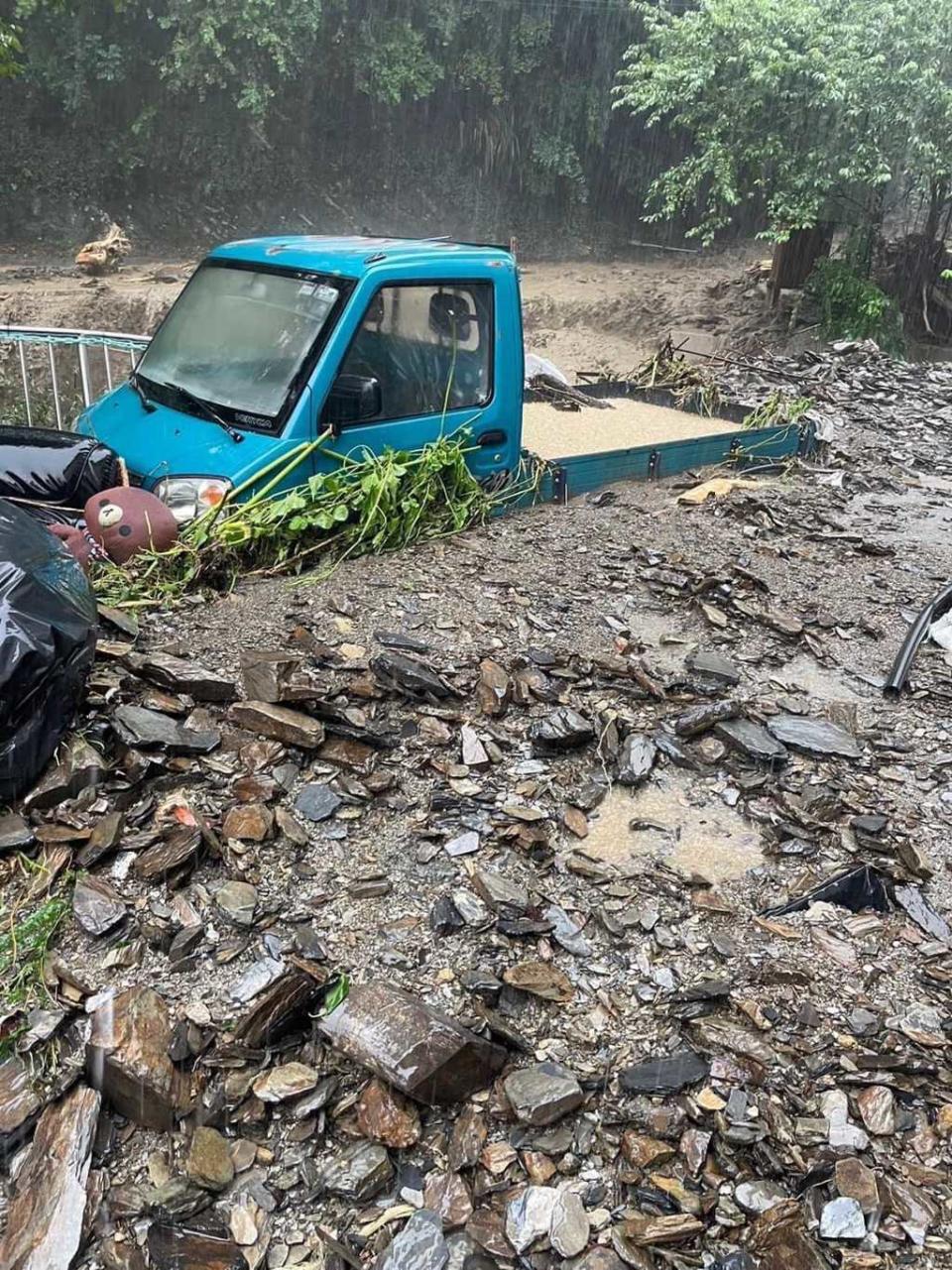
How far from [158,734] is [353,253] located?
130 inches

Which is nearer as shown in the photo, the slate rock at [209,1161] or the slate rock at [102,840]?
the slate rock at [209,1161]

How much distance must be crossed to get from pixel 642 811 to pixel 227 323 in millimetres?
3677

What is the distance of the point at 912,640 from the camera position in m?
5.29

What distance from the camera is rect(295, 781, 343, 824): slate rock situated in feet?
11.6

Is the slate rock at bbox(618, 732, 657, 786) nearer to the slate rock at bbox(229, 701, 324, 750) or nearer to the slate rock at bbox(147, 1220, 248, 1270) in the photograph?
the slate rock at bbox(229, 701, 324, 750)

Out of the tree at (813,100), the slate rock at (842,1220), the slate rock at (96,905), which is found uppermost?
the tree at (813,100)

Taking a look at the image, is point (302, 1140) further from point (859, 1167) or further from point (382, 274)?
point (382, 274)

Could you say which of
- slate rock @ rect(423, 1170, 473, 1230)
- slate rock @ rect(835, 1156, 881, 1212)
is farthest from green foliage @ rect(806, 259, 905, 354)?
slate rock @ rect(423, 1170, 473, 1230)

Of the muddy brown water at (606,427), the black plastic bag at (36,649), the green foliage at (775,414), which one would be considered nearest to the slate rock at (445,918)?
the black plastic bag at (36,649)

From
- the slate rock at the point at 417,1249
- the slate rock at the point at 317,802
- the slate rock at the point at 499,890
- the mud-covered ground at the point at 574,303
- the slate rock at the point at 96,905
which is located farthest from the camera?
the mud-covered ground at the point at 574,303

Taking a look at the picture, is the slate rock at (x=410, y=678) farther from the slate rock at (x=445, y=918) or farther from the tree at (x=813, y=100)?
the tree at (x=813, y=100)

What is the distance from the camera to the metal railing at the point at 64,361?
6945 mm

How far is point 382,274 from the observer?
5.59 metres

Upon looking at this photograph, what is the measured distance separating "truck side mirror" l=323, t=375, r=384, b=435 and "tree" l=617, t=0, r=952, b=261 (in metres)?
14.3
